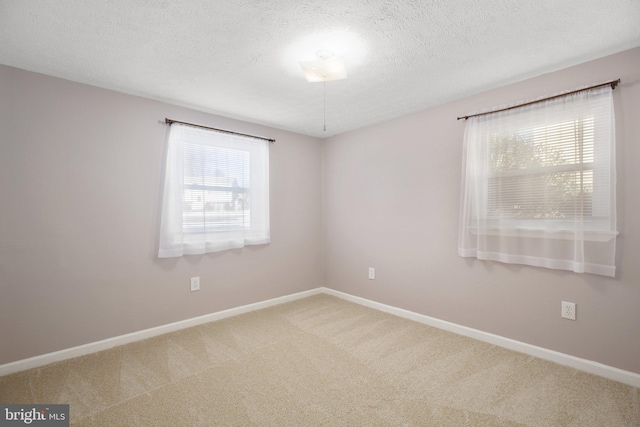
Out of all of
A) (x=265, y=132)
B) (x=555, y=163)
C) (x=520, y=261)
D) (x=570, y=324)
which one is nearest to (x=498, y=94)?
(x=555, y=163)

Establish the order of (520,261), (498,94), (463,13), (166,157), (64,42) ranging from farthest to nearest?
(166,157)
(498,94)
(520,261)
(64,42)
(463,13)

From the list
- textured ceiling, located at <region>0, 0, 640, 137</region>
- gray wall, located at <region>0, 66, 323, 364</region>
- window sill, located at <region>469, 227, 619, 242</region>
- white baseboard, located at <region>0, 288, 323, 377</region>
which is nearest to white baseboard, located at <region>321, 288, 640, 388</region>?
window sill, located at <region>469, 227, 619, 242</region>

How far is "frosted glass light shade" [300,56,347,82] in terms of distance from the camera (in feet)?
6.36

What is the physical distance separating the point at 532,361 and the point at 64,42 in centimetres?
402

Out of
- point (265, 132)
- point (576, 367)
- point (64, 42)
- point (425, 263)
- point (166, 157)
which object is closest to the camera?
point (64, 42)

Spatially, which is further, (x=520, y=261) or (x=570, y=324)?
(x=520, y=261)

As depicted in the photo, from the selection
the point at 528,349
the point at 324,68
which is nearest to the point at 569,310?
the point at 528,349

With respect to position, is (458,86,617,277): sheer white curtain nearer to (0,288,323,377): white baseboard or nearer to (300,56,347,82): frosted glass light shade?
(300,56,347,82): frosted glass light shade

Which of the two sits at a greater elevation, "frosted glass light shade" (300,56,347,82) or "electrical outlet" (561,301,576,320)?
"frosted glass light shade" (300,56,347,82)

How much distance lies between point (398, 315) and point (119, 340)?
9.08 feet

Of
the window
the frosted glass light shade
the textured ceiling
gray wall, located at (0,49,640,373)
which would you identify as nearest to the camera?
the textured ceiling

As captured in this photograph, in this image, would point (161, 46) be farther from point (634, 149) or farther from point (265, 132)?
point (634, 149)

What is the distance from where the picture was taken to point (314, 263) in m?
4.14

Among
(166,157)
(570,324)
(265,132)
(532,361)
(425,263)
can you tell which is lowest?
(532,361)
